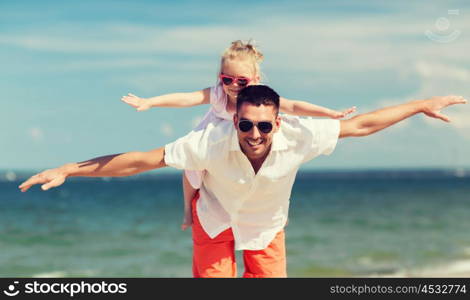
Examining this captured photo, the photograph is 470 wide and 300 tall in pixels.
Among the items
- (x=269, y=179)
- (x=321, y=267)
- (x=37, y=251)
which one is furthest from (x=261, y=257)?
(x=37, y=251)

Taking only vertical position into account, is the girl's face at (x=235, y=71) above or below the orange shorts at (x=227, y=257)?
above

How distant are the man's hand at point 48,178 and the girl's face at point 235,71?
1517mm

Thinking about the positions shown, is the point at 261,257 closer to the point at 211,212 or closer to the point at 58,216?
the point at 211,212

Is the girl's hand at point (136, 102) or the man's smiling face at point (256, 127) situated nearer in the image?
the man's smiling face at point (256, 127)

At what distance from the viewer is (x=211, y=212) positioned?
536 centimetres

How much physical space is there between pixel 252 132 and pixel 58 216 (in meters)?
28.8

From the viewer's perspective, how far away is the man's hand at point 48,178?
15.2ft

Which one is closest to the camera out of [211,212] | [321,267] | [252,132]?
[252,132]

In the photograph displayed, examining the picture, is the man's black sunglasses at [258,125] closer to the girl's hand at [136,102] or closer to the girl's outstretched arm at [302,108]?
the girl's hand at [136,102]

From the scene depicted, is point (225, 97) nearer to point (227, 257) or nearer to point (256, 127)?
point (256, 127)

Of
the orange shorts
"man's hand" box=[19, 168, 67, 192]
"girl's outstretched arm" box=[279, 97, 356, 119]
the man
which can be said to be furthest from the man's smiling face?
"man's hand" box=[19, 168, 67, 192]

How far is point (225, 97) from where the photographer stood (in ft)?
18.3

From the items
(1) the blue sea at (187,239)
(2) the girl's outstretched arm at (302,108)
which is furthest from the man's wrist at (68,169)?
(1) the blue sea at (187,239)

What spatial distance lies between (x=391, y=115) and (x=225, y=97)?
139cm
